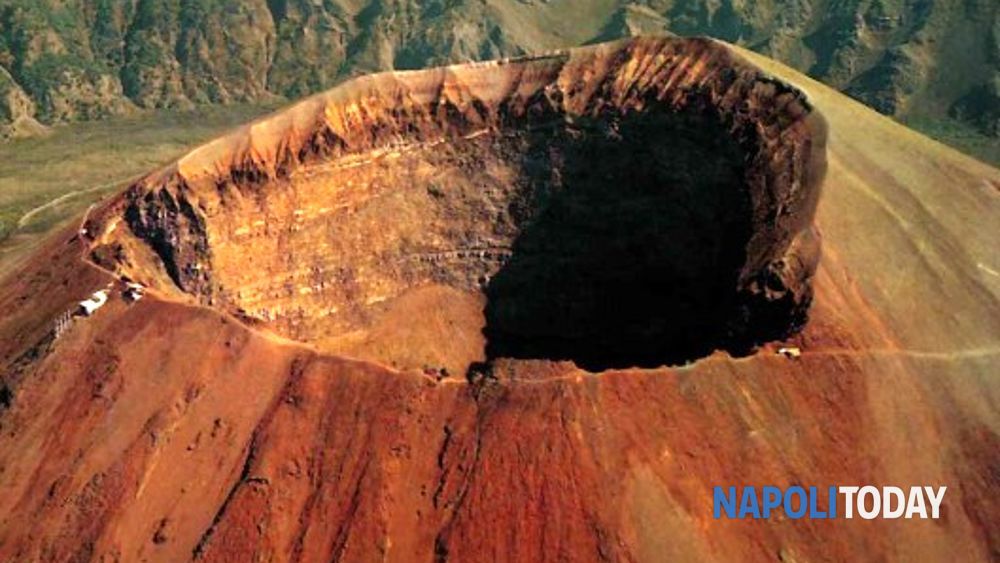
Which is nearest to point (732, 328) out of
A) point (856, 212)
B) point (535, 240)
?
point (856, 212)

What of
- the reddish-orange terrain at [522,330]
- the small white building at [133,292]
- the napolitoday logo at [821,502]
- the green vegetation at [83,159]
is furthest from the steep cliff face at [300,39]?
the small white building at [133,292]

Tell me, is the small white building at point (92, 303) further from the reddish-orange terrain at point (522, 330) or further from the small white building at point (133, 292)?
the small white building at point (133, 292)

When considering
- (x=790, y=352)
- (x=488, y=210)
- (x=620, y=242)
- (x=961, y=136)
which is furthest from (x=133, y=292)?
(x=961, y=136)

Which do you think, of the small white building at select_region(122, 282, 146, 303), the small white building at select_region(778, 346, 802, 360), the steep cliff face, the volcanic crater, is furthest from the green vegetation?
the small white building at select_region(778, 346, 802, 360)

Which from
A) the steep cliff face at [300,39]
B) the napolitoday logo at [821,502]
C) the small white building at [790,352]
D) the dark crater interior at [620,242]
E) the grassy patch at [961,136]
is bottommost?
the steep cliff face at [300,39]

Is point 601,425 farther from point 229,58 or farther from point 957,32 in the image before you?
point 229,58

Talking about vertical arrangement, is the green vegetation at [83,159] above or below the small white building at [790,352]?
below

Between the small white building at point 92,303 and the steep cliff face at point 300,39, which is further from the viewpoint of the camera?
the steep cliff face at point 300,39

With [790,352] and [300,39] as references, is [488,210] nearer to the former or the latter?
[790,352]
